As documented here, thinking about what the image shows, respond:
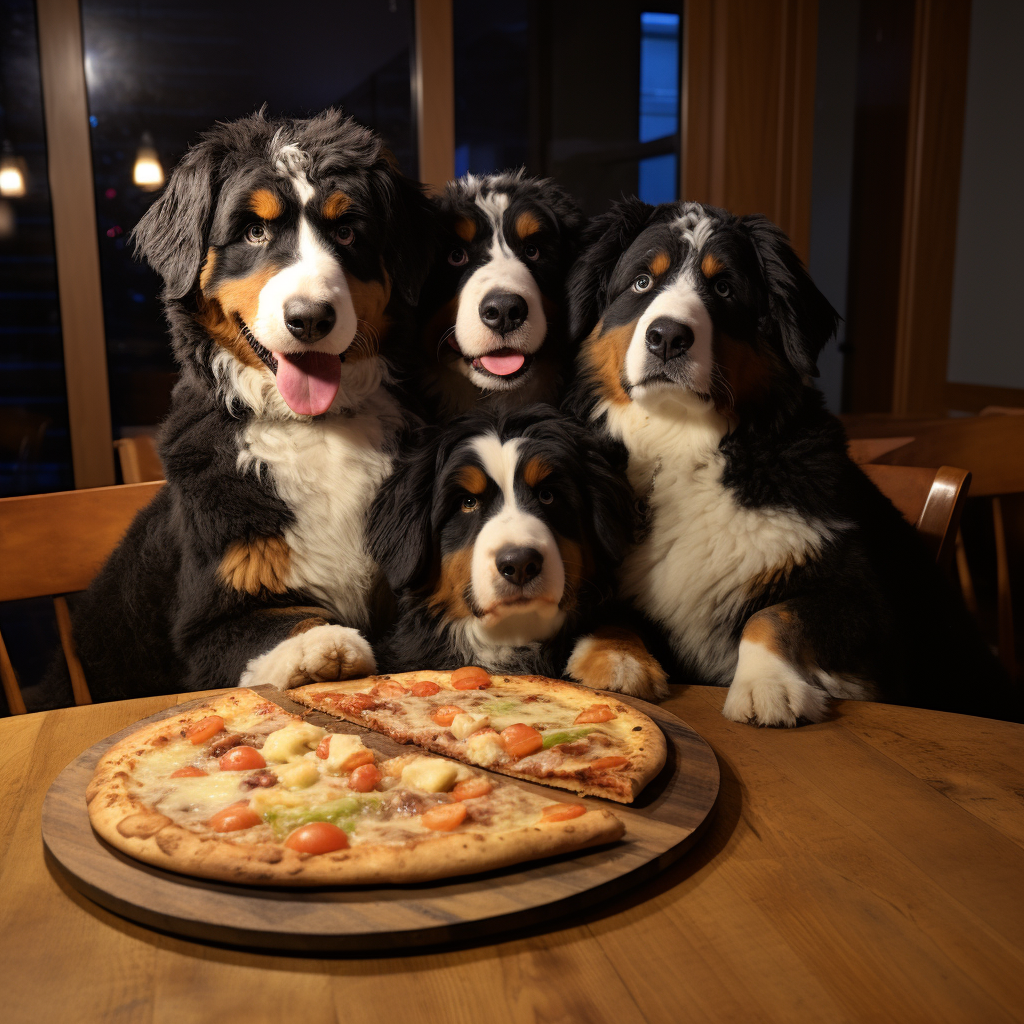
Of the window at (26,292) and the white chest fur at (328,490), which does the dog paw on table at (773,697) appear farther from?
the window at (26,292)

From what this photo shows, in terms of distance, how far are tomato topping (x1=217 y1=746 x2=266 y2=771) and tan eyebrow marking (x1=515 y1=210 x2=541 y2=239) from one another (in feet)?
4.17

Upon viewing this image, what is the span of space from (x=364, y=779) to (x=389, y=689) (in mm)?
389

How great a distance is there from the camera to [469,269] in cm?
209

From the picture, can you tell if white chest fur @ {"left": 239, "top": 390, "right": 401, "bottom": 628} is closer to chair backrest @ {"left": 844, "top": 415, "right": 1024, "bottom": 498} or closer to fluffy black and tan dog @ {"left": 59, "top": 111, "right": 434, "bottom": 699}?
fluffy black and tan dog @ {"left": 59, "top": 111, "right": 434, "bottom": 699}

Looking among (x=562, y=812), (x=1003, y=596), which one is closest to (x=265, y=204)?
(x=562, y=812)

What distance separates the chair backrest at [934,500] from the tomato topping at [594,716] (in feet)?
3.93

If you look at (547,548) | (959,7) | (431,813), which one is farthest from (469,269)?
(959,7)

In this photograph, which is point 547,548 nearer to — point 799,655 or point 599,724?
point 599,724

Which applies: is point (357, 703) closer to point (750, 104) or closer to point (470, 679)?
point (470, 679)

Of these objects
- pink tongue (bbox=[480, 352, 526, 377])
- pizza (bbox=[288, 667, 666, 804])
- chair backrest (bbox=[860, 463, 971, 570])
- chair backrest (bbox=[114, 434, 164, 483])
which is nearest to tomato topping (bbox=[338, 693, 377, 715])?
pizza (bbox=[288, 667, 666, 804])

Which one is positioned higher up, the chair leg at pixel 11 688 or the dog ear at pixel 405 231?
the dog ear at pixel 405 231

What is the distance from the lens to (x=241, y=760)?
1332 millimetres

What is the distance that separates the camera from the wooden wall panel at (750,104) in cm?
523

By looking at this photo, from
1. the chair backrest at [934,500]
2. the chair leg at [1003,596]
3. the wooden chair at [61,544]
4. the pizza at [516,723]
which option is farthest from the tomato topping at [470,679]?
the chair leg at [1003,596]
